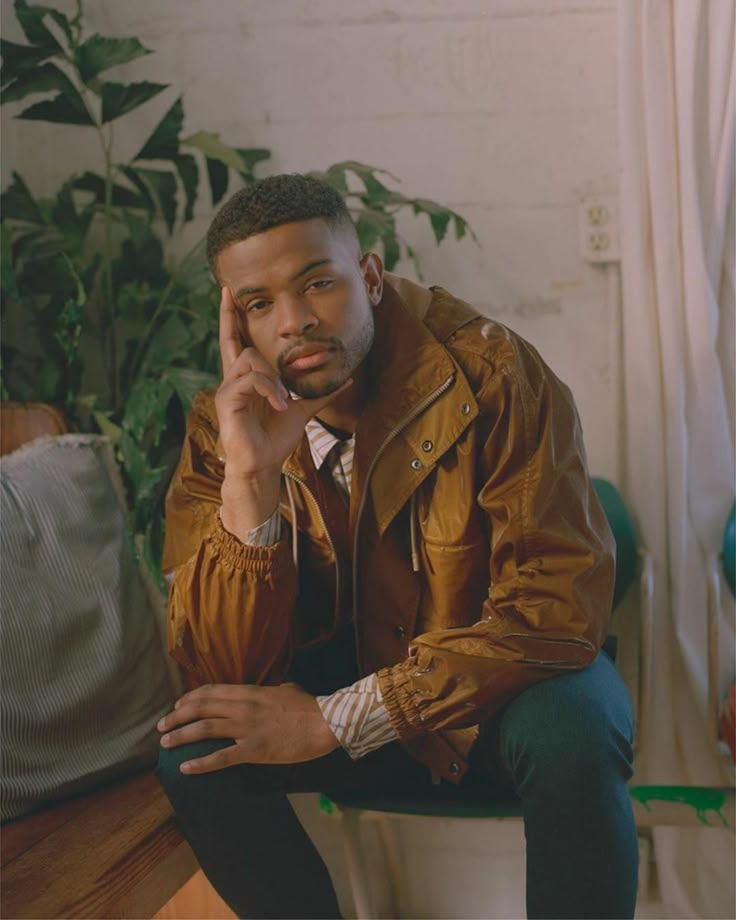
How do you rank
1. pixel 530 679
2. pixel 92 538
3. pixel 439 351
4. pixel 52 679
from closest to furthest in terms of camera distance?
pixel 530 679, pixel 439 351, pixel 52 679, pixel 92 538

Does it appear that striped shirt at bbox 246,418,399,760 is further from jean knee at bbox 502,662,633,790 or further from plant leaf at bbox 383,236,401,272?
plant leaf at bbox 383,236,401,272

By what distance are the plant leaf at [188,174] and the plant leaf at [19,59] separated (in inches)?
10.3

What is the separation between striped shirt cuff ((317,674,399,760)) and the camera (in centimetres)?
117

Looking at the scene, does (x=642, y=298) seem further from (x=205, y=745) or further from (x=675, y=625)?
(x=205, y=745)

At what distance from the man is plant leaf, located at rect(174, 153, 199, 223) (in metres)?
0.58

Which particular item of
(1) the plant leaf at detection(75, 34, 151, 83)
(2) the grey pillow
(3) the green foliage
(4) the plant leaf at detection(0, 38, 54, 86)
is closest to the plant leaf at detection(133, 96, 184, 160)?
(3) the green foliage

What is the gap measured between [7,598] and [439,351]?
0.65m

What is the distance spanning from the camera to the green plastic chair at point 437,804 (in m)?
1.28

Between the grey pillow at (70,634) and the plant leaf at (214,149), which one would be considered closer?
the grey pillow at (70,634)

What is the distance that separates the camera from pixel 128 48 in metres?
1.67

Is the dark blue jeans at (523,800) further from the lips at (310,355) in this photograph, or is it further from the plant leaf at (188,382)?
the plant leaf at (188,382)

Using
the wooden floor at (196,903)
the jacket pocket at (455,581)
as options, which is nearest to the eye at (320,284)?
the jacket pocket at (455,581)

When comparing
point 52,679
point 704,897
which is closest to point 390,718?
point 52,679

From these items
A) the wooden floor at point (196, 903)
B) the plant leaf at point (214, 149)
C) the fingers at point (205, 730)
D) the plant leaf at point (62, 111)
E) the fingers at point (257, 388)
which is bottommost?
the wooden floor at point (196, 903)
